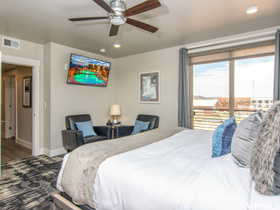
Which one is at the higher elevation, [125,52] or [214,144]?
[125,52]

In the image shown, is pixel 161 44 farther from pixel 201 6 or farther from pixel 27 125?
pixel 27 125

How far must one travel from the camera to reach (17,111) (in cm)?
496

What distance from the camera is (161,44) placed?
3.81 m

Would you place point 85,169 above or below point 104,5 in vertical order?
below

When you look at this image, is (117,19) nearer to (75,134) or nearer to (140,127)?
(75,134)

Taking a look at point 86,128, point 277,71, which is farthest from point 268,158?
point 86,128

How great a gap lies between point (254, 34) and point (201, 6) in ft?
4.76

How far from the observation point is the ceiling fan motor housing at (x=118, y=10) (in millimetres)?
1746

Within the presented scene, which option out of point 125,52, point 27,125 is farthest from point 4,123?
point 125,52

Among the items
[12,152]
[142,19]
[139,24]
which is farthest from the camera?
[12,152]

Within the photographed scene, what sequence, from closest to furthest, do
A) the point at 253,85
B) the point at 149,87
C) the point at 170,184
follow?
the point at 170,184 < the point at 253,85 < the point at 149,87

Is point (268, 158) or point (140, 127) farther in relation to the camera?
point (140, 127)

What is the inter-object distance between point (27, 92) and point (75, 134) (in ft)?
8.00

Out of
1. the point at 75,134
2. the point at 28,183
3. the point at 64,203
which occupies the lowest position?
the point at 28,183
